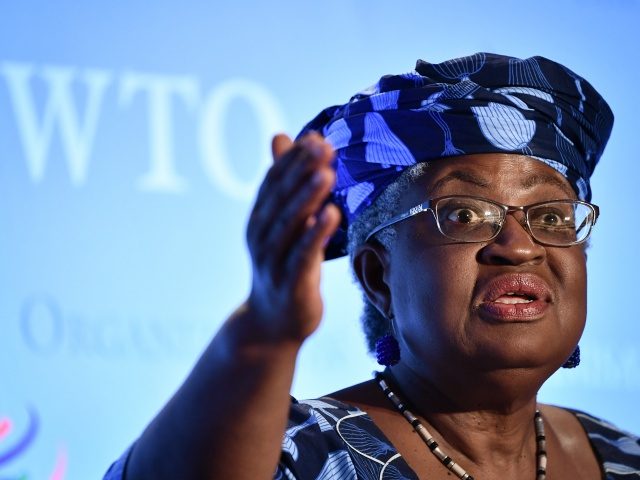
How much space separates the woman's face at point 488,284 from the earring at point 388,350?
7 centimetres

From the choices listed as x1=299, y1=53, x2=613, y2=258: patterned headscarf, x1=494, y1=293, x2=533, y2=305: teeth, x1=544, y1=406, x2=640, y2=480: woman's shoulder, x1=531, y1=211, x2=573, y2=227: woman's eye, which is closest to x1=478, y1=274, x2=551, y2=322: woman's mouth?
x1=494, y1=293, x2=533, y2=305: teeth

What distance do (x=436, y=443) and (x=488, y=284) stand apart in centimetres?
31

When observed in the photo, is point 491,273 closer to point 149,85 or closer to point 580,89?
point 580,89

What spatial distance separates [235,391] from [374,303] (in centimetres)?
77

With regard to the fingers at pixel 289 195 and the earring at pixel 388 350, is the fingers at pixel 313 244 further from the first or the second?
the earring at pixel 388 350

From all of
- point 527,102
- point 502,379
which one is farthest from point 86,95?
point 502,379

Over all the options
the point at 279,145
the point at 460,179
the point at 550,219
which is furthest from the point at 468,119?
the point at 279,145

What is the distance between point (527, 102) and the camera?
1639 millimetres

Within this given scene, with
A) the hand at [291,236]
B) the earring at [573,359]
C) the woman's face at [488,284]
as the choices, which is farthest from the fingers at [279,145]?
the earring at [573,359]

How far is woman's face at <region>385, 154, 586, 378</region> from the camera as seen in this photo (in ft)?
4.84

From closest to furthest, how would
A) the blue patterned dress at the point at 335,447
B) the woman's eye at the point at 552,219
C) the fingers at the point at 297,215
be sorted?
1. the fingers at the point at 297,215
2. the blue patterned dress at the point at 335,447
3. the woman's eye at the point at 552,219

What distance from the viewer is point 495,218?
1544 millimetres

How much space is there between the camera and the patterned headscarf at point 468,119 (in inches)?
63.1

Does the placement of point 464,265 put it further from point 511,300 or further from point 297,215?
point 297,215
